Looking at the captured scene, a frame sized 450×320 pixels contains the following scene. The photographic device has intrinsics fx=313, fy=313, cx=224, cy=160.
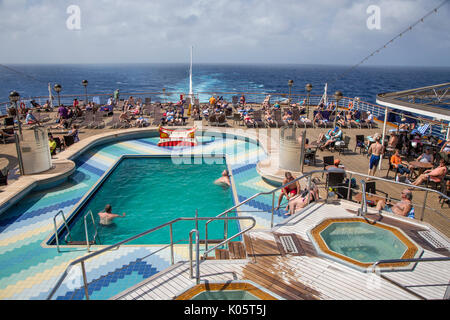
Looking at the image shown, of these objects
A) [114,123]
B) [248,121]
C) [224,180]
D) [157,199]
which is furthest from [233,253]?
[114,123]

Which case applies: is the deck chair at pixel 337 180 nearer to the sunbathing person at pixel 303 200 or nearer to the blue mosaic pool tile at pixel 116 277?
the sunbathing person at pixel 303 200

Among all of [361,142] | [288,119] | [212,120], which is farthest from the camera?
[288,119]

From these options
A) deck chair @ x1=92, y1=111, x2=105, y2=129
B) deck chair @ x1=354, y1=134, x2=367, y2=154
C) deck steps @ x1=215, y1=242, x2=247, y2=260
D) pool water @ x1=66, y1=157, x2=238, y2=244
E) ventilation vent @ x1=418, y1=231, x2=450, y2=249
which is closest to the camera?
deck steps @ x1=215, y1=242, x2=247, y2=260

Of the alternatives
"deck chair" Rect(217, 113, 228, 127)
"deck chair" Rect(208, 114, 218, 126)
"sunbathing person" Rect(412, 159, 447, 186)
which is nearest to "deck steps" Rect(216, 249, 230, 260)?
"sunbathing person" Rect(412, 159, 447, 186)

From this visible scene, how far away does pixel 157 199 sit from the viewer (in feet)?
29.0

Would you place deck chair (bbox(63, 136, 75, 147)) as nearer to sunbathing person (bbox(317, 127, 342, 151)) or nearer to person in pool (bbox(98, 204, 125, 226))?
person in pool (bbox(98, 204, 125, 226))

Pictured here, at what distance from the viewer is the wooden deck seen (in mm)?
3961

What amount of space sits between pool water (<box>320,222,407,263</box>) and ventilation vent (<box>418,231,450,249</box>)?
1.60ft

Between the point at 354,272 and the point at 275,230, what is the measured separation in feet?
5.07

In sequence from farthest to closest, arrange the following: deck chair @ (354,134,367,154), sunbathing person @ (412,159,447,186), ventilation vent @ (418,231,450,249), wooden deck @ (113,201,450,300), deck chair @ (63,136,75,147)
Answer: deck chair @ (63,136,75,147) < deck chair @ (354,134,367,154) < sunbathing person @ (412,159,447,186) < ventilation vent @ (418,231,450,249) < wooden deck @ (113,201,450,300)

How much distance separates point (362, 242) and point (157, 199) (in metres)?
5.44

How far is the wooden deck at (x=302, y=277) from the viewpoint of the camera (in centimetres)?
396

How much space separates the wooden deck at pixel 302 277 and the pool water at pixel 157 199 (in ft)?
7.87

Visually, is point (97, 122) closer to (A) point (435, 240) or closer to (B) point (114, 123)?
(B) point (114, 123)
